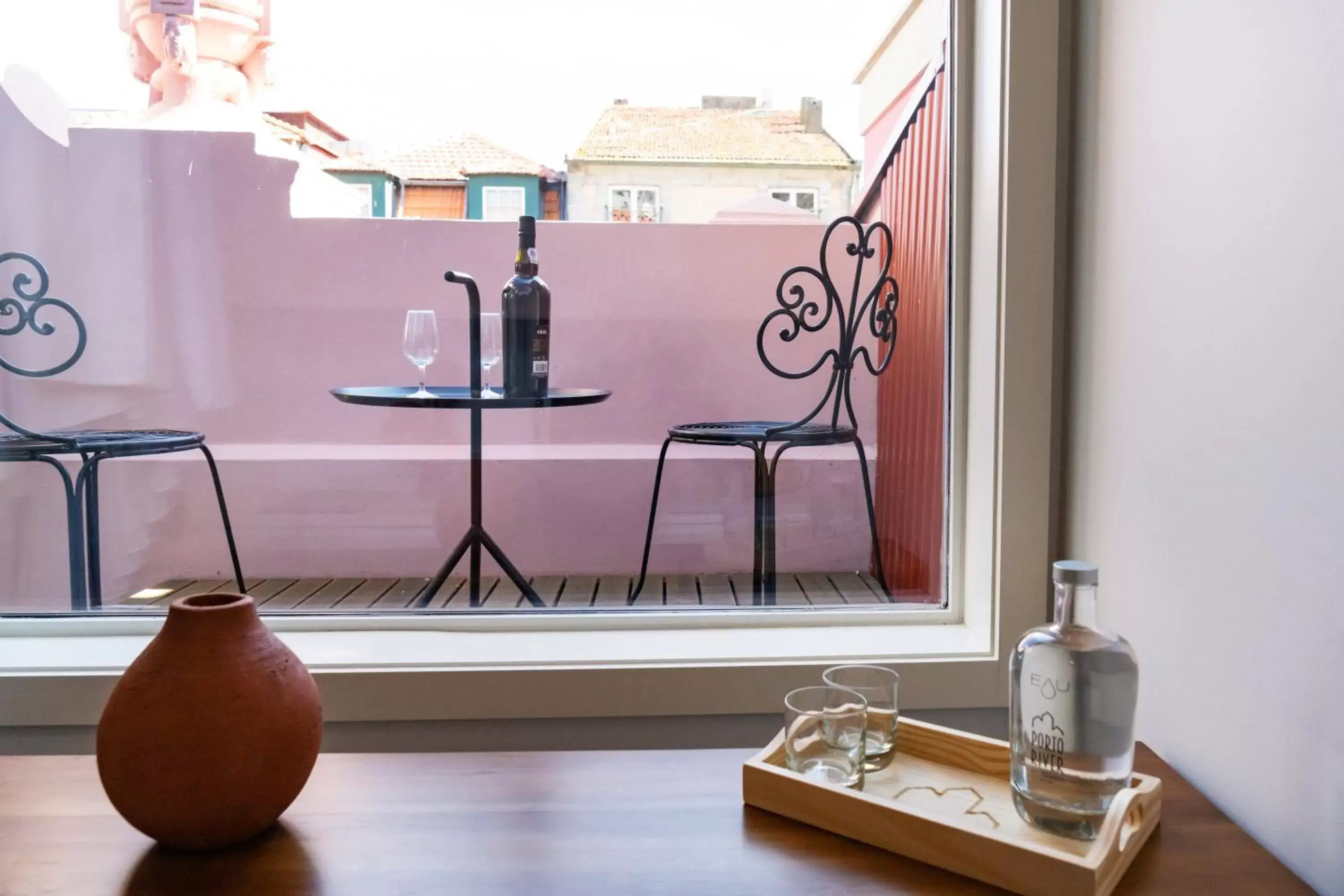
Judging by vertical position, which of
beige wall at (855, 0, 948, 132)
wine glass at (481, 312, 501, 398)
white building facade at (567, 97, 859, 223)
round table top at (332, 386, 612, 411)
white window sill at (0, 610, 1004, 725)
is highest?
beige wall at (855, 0, 948, 132)

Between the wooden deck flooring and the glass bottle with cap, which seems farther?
the wooden deck flooring

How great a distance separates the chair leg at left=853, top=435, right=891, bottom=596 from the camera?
1.50m

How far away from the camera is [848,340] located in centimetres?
152

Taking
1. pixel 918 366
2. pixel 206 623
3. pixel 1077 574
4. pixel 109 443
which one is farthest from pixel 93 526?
pixel 1077 574

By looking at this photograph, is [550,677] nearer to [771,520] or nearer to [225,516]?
[771,520]

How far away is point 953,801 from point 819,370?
750mm

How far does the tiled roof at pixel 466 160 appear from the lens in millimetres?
1470

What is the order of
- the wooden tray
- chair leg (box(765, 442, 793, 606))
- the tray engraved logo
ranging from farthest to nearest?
1. chair leg (box(765, 442, 793, 606))
2. the tray engraved logo
3. the wooden tray

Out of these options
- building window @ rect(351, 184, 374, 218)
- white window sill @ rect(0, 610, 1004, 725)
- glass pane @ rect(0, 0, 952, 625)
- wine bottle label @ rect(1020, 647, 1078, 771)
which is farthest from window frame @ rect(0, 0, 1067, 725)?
building window @ rect(351, 184, 374, 218)

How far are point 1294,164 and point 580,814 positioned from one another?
2.82ft

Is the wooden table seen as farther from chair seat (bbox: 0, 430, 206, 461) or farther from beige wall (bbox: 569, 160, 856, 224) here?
beige wall (bbox: 569, 160, 856, 224)

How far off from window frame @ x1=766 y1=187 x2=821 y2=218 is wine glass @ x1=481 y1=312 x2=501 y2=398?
18.5 inches

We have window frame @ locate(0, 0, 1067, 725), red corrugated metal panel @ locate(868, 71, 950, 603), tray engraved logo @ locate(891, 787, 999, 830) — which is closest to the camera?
tray engraved logo @ locate(891, 787, 999, 830)

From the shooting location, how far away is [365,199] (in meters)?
1.46
